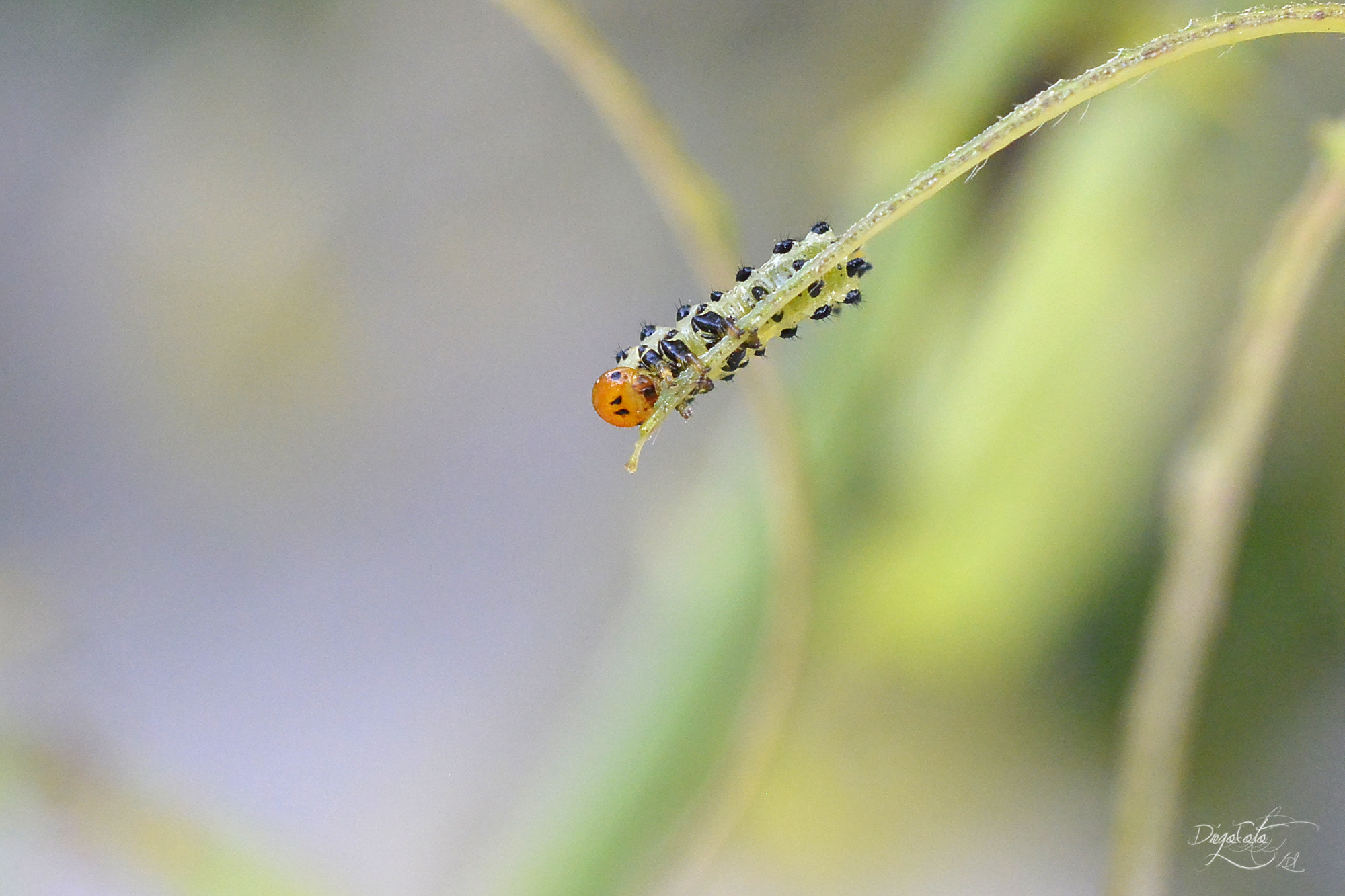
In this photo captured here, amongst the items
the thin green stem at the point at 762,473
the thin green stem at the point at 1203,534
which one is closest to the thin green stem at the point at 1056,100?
the thin green stem at the point at 1203,534

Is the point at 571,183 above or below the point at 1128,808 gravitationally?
above

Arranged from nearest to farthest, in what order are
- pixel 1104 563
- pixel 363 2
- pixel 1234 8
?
pixel 1234 8
pixel 1104 563
pixel 363 2

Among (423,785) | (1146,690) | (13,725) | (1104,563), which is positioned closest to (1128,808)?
(1146,690)

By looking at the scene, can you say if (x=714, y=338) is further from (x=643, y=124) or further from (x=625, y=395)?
(x=643, y=124)

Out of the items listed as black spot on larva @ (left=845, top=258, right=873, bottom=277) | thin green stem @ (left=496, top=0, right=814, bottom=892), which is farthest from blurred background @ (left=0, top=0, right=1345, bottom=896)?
black spot on larva @ (left=845, top=258, right=873, bottom=277)

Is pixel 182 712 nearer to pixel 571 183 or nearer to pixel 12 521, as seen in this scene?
pixel 12 521

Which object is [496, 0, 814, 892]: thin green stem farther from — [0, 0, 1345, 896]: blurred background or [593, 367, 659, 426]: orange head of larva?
[593, 367, 659, 426]: orange head of larva

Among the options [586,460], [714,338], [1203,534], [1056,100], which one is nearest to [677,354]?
[714,338]

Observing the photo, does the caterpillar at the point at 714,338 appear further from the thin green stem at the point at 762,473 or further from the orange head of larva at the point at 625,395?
the thin green stem at the point at 762,473
